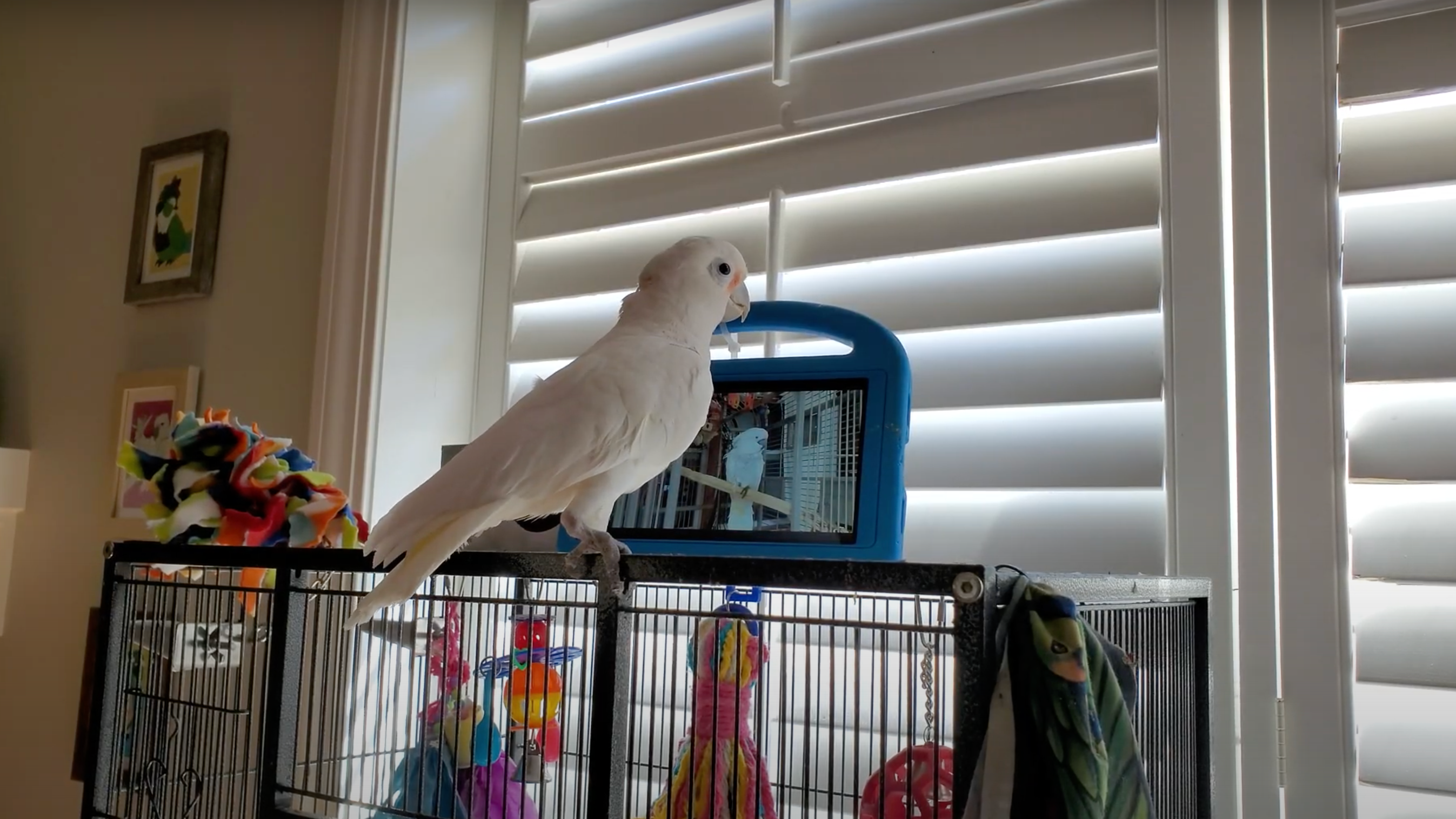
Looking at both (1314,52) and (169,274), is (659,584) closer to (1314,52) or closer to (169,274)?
(1314,52)

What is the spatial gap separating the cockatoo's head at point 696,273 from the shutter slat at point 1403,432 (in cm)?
56

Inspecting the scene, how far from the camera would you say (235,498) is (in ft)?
3.28

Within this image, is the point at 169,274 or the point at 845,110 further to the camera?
the point at 169,274

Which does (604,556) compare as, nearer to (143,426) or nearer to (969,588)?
(969,588)

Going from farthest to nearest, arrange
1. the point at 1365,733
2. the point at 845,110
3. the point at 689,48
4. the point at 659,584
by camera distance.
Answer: the point at 689,48, the point at 845,110, the point at 1365,733, the point at 659,584

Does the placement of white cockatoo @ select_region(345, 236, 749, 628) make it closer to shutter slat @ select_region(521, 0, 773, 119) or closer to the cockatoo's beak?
the cockatoo's beak

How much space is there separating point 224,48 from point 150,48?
8.1 inches

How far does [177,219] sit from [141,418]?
1.07 ft

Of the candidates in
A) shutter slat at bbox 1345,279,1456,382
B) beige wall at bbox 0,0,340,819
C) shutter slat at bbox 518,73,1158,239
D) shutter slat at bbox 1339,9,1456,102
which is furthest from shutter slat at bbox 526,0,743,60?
shutter slat at bbox 1345,279,1456,382

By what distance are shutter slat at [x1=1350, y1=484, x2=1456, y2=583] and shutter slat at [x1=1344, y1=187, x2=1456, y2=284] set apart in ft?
0.60

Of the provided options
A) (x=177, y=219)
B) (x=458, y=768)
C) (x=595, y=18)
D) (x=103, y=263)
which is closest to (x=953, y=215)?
(x=595, y=18)

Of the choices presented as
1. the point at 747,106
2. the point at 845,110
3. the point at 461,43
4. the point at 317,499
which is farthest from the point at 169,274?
the point at 845,110

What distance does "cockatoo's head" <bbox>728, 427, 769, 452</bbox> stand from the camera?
85 centimetres

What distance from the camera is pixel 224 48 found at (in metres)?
1.69
